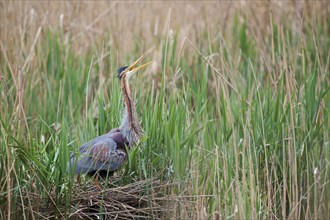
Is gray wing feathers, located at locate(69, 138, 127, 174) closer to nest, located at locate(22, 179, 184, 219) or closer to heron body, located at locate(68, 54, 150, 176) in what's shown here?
heron body, located at locate(68, 54, 150, 176)

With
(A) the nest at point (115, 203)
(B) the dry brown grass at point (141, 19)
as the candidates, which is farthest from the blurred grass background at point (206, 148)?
(B) the dry brown grass at point (141, 19)

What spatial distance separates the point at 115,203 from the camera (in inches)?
137

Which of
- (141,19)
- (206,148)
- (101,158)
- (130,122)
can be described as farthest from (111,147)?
(141,19)

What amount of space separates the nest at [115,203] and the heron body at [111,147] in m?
0.12

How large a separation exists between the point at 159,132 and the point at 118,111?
18.0 inches

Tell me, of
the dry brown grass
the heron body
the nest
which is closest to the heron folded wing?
the heron body

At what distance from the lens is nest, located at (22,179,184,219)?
3393 mm

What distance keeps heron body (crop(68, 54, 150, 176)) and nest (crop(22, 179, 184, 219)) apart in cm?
12

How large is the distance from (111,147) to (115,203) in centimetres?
30

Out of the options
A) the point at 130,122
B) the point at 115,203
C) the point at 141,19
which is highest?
the point at 141,19

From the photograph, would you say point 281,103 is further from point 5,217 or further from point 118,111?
point 5,217

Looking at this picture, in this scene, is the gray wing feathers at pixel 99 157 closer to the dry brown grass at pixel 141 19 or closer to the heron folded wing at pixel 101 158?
the heron folded wing at pixel 101 158

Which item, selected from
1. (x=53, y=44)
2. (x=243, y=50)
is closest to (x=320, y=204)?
(x=243, y=50)

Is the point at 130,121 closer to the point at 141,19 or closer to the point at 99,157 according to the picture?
the point at 99,157
